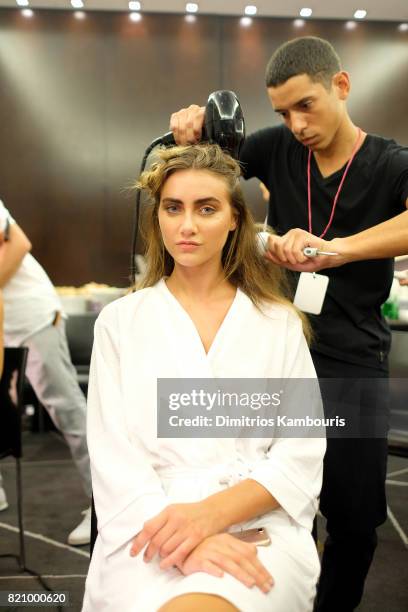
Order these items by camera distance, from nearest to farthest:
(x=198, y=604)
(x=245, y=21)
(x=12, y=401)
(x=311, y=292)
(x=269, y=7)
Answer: (x=198, y=604) < (x=311, y=292) < (x=12, y=401) < (x=269, y=7) < (x=245, y=21)

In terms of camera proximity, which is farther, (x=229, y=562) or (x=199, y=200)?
(x=199, y=200)

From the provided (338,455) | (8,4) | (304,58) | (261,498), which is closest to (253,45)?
(8,4)

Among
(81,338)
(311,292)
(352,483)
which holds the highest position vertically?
(311,292)

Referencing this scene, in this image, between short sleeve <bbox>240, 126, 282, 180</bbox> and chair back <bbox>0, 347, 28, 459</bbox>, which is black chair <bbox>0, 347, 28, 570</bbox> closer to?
chair back <bbox>0, 347, 28, 459</bbox>

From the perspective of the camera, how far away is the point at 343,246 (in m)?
1.32

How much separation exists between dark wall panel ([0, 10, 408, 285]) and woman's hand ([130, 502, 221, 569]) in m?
4.17

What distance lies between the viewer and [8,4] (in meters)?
4.82

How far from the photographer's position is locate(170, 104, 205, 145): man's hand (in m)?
1.39

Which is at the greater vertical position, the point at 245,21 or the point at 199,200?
the point at 245,21

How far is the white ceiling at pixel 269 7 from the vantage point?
4.60 metres

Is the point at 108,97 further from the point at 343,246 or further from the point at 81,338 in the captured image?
the point at 343,246

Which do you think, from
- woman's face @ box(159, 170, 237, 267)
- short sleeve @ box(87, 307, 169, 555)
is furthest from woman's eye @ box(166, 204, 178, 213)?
short sleeve @ box(87, 307, 169, 555)

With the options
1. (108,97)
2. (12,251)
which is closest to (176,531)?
(12,251)

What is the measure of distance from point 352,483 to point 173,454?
0.58m
